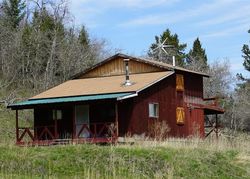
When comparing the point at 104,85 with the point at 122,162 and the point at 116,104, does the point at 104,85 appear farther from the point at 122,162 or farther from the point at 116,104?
the point at 122,162

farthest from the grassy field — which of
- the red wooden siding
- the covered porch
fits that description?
the red wooden siding

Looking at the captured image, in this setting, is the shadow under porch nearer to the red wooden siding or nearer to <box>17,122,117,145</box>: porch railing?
<box>17,122,117,145</box>: porch railing

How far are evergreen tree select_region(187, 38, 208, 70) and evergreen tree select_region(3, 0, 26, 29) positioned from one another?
21.5 m

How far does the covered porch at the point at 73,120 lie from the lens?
3098 cm

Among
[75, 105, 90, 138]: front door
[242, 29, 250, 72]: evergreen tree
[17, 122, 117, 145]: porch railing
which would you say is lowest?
[17, 122, 117, 145]: porch railing

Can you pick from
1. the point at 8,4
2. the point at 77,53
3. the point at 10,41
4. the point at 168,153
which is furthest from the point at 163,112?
the point at 8,4

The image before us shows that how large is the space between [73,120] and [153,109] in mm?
5042

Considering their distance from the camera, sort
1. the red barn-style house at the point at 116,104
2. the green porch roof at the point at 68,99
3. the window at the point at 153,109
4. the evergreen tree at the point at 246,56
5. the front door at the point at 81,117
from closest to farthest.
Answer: the green porch roof at the point at 68,99
the red barn-style house at the point at 116,104
the front door at the point at 81,117
the window at the point at 153,109
the evergreen tree at the point at 246,56

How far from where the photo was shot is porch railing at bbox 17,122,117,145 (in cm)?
3073

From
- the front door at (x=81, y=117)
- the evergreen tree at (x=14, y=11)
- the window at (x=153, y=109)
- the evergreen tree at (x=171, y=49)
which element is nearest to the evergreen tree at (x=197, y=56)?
the evergreen tree at (x=171, y=49)

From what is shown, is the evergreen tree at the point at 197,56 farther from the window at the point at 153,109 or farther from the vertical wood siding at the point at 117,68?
the window at the point at 153,109

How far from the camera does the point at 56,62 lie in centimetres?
5853

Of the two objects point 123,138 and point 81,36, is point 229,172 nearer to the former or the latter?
point 123,138

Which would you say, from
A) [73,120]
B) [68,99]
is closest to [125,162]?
[68,99]
